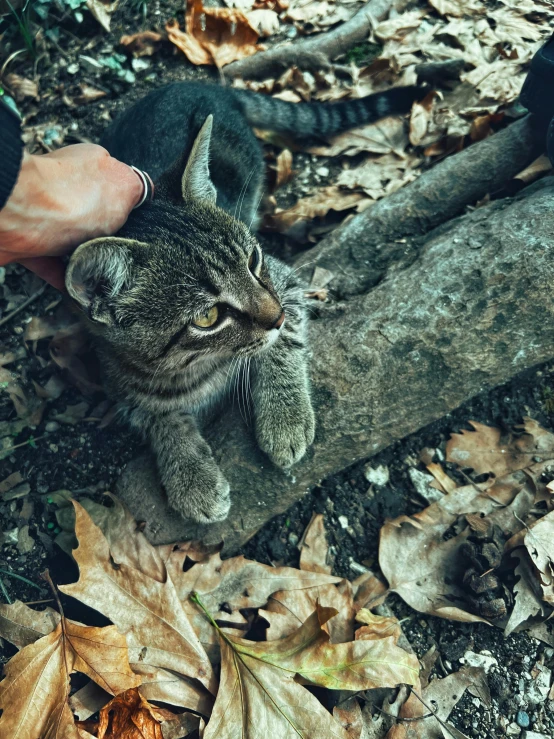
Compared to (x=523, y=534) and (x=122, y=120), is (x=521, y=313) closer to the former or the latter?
(x=523, y=534)

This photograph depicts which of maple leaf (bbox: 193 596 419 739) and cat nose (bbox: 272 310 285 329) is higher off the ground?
cat nose (bbox: 272 310 285 329)

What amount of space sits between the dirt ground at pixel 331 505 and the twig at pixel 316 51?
1.86 meters

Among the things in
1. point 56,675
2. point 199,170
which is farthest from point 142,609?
point 199,170

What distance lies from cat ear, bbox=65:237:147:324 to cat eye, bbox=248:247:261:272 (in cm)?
55

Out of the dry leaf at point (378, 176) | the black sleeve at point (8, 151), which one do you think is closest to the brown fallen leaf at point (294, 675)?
the black sleeve at point (8, 151)

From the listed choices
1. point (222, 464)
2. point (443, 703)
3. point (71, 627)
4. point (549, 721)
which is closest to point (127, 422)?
point (222, 464)

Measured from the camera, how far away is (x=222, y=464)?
2793mm

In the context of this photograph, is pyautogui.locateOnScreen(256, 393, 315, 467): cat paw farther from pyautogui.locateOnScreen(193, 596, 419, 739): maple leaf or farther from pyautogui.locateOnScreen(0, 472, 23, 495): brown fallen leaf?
pyautogui.locateOnScreen(0, 472, 23, 495): brown fallen leaf

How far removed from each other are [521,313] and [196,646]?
1.95 m

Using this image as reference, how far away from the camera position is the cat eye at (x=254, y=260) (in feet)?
8.85

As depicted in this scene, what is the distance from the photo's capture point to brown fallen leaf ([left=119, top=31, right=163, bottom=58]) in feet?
15.7

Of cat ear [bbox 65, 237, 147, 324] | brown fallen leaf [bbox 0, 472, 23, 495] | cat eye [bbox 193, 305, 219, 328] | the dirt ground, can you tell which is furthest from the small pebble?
brown fallen leaf [bbox 0, 472, 23, 495]

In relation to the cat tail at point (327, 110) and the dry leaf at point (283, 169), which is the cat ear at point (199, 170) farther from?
the cat tail at point (327, 110)

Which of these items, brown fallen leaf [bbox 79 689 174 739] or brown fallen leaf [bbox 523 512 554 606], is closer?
brown fallen leaf [bbox 79 689 174 739]
